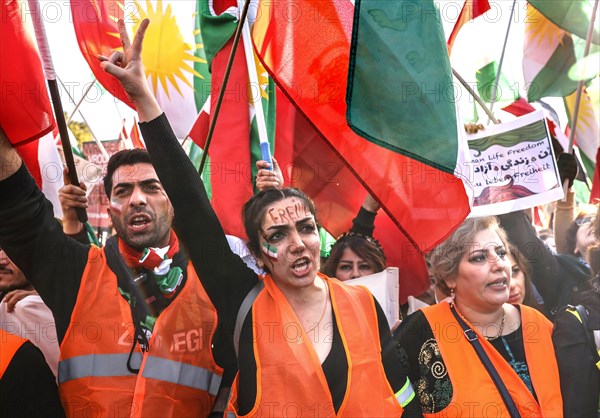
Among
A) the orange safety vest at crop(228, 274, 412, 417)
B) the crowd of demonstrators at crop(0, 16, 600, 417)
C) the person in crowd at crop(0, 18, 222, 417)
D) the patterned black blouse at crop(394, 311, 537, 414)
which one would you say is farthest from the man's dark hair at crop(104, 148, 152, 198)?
the patterned black blouse at crop(394, 311, 537, 414)

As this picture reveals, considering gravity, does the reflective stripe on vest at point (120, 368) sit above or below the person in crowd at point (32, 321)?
below

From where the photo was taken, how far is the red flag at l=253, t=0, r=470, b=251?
3264mm

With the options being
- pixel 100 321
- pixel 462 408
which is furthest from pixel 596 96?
pixel 100 321

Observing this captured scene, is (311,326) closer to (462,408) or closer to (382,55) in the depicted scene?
(462,408)

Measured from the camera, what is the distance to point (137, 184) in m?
3.31

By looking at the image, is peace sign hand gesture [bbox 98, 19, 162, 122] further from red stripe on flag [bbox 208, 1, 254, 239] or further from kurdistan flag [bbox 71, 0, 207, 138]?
kurdistan flag [bbox 71, 0, 207, 138]

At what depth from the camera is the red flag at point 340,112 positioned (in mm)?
3264

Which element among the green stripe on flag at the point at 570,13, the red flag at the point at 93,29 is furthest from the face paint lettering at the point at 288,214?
the green stripe on flag at the point at 570,13

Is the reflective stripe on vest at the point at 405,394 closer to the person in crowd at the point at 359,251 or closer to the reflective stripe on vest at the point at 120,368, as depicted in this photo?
the person in crowd at the point at 359,251

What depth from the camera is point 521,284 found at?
3623 mm

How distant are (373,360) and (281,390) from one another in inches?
14.5

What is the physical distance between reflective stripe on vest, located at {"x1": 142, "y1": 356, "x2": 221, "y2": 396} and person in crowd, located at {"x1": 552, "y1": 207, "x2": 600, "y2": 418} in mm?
1388

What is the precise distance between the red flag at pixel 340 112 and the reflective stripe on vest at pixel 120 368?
105cm

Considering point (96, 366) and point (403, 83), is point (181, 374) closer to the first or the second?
point (96, 366)
